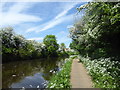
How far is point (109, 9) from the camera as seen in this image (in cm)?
565

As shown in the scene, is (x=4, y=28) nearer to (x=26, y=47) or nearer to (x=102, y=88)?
(x=26, y=47)

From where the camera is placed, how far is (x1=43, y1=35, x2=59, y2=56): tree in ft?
146

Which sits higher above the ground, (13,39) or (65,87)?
(13,39)

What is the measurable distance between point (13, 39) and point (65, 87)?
2178 centimetres

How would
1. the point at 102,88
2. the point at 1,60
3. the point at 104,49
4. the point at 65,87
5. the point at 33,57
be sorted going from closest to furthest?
1. the point at 102,88
2. the point at 65,87
3. the point at 104,49
4. the point at 1,60
5. the point at 33,57

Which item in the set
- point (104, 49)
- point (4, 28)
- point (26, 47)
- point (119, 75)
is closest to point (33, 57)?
point (26, 47)

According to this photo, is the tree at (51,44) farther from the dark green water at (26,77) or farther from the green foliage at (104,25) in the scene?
the green foliage at (104,25)

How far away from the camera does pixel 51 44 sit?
4719cm

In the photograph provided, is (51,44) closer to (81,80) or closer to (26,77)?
(26,77)

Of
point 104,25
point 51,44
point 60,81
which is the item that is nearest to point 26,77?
point 60,81

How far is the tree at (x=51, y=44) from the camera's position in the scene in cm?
4444

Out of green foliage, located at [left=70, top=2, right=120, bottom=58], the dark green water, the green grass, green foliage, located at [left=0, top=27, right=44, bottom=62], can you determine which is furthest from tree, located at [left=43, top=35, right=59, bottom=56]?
the green grass

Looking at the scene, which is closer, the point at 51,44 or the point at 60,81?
the point at 60,81

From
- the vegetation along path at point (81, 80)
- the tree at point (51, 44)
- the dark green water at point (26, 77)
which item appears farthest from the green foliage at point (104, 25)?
the tree at point (51, 44)
